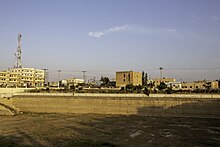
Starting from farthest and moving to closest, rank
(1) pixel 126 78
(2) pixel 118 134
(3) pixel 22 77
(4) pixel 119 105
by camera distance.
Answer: (3) pixel 22 77
(1) pixel 126 78
(4) pixel 119 105
(2) pixel 118 134

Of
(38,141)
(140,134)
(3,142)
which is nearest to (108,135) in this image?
(140,134)

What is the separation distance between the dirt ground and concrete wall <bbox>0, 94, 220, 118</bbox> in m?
2.95

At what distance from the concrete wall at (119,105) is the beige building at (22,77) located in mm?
53463

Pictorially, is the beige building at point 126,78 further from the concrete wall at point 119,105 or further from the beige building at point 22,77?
the concrete wall at point 119,105

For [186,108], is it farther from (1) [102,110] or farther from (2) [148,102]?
(1) [102,110]

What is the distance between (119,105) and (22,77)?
81543mm

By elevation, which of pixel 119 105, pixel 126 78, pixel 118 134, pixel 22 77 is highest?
pixel 22 77

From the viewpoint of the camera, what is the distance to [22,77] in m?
112

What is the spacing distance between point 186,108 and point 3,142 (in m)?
25.7

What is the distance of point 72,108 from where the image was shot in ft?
143

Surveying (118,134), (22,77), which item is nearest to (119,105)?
(118,134)

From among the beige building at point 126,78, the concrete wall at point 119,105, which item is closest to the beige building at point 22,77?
the beige building at point 126,78

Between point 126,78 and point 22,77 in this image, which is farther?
point 22,77

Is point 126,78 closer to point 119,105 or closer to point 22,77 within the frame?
point 119,105
